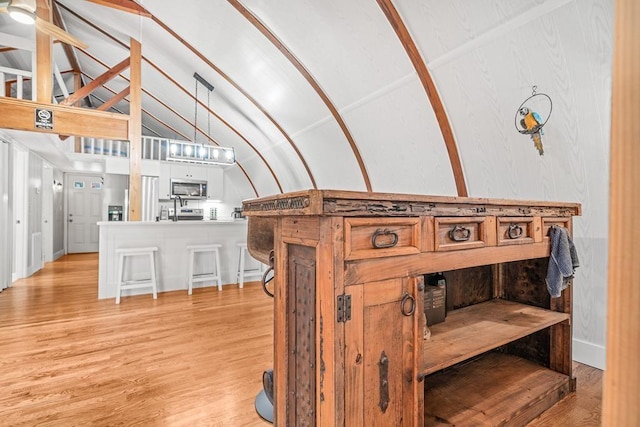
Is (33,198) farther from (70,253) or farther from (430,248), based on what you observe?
(430,248)

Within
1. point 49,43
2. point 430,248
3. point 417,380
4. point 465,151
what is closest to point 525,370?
point 417,380

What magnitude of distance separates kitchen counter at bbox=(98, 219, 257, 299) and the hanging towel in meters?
4.02

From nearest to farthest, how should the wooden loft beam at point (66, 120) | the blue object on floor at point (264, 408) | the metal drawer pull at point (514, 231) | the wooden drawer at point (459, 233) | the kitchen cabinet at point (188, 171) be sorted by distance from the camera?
the wooden drawer at point (459, 233) < the metal drawer pull at point (514, 231) < the blue object on floor at point (264, 408) < the wooden loft beam at point (66, 120) < the kitchen cabinet at point (188, 171)

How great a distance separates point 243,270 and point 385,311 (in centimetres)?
398

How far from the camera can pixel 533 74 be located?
7.77 feet

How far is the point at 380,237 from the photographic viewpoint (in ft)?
3.43

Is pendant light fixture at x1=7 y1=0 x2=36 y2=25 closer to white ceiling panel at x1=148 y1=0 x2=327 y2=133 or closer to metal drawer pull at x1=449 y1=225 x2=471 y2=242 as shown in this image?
white ceiling panel at x1=148 y1=0 x2=327 y2=133

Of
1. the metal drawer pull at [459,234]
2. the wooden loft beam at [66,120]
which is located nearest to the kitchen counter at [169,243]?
the wooden loft beam at [66,120]

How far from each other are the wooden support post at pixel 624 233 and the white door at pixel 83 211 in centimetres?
1067

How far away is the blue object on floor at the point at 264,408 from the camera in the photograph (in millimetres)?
1643

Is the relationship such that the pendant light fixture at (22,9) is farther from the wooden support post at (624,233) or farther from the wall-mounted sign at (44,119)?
the wooden support post at (624,233)

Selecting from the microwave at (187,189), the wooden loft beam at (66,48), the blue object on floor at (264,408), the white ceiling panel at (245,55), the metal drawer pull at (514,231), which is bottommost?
the blue object on floor at (264,408)

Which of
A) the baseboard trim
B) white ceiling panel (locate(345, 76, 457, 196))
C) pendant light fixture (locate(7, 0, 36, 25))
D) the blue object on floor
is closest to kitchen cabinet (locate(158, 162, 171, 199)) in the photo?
pendant light fixture (locate(7, 0, 36, 25))

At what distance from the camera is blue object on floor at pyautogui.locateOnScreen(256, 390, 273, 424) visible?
164 centimetres
